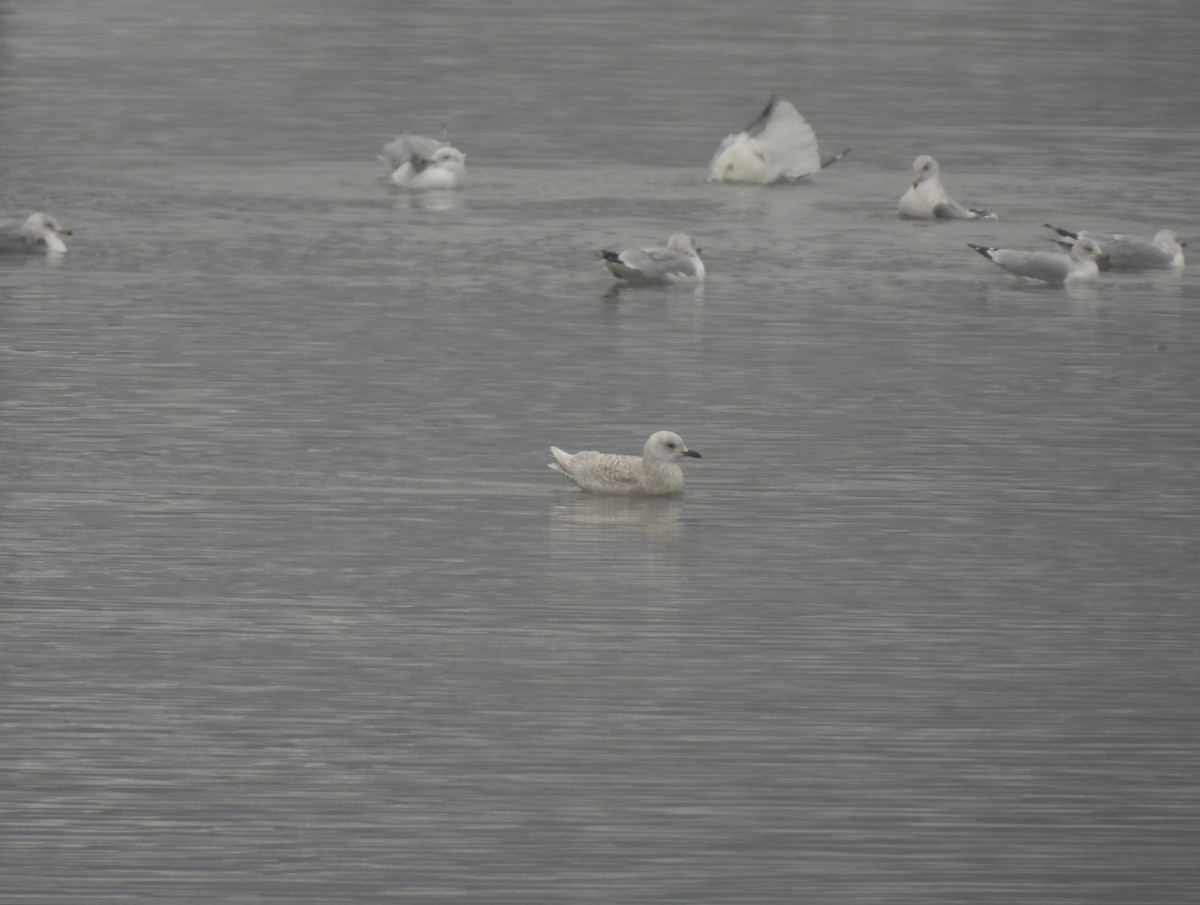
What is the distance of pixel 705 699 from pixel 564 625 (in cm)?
103

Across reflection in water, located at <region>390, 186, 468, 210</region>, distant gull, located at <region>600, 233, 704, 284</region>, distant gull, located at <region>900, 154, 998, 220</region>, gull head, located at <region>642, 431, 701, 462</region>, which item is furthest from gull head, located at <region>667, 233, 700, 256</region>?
gull head, located at <region>642, 431, 701, 462</region>

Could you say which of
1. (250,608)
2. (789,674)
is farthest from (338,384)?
(789,674)

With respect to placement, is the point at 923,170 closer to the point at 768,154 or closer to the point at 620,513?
the point at 768,154

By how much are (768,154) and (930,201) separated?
302cm

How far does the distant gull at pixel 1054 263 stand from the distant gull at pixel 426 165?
233 inches

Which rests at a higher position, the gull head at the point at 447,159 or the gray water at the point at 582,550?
the gray water at the point at 582,550

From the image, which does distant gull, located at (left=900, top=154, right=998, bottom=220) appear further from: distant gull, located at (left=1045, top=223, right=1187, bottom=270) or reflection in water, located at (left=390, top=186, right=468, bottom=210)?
reflection in water, located at (left=390, top=186, right=468, bottom=210)

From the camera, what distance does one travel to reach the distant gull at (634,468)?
1252 cm

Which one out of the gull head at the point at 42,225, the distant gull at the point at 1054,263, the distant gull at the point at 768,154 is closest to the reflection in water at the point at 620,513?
the distant gull at the point at 1054,263

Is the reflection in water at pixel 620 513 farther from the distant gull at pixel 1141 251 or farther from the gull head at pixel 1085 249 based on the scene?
the distant gull at pixel 1141 251

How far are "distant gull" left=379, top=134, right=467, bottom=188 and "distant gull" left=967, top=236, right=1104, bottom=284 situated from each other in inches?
233

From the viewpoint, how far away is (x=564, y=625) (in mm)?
10289

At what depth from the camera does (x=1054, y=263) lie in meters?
20.0

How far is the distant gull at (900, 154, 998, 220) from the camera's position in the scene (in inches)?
905
